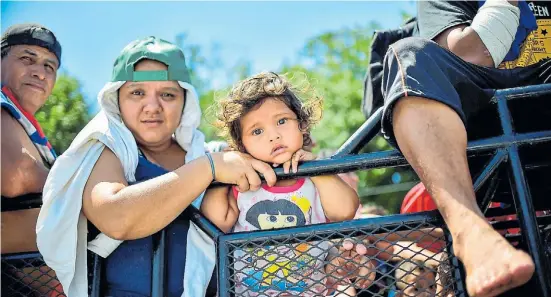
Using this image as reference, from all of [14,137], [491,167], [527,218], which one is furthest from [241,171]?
[14,137]

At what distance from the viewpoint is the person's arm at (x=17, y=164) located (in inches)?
Result: 92.4

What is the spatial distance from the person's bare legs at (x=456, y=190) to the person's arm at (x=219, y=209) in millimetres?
675

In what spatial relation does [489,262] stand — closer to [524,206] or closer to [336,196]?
[524,206]

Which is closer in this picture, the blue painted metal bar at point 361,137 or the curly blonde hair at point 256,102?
the blue painted metal bar at point 361,137

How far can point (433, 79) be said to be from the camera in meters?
1.71

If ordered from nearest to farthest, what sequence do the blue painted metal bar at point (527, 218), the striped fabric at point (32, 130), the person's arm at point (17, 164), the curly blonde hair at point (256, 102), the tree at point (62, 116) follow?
1. the blue painted metal bar at point (527, 218)
2. the curly blonde hair at point (256, 102)
3. the person's arm at point (17, 164)
4. the striped fabric at point (32, 130)
5. the tree at point (62, 116)

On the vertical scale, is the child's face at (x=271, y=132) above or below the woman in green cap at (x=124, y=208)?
A: above

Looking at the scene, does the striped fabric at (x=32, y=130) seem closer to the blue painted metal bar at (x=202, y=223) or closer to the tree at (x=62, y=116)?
the blue painted metal bar at (x=202, y=223)

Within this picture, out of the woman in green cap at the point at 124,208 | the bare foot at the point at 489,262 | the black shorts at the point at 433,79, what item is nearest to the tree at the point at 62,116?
the woman in green cap at the point at 124,208

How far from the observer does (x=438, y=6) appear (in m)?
2.64

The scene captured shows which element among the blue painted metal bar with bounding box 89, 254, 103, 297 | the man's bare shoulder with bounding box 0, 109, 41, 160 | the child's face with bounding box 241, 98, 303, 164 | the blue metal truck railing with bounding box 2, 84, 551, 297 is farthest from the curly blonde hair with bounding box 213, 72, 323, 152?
the man's bare shoulder with bounding box 0, 109, 41, 160

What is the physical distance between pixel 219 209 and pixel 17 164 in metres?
0.99

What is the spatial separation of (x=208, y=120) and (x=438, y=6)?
3.78ft

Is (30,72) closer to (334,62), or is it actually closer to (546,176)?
(546,176)
